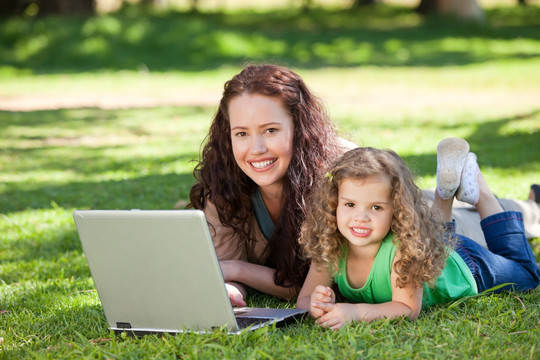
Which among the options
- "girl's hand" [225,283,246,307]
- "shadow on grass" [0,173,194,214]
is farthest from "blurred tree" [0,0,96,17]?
"girl's hand" [225,283,246,307]

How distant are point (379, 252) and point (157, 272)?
0.97 meters

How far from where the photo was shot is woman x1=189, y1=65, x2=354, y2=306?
3490 mm

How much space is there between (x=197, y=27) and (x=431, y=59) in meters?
5.35

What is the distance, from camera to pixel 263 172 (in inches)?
138

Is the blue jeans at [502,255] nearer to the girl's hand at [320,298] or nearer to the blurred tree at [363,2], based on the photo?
the girl's hand at [320,298]

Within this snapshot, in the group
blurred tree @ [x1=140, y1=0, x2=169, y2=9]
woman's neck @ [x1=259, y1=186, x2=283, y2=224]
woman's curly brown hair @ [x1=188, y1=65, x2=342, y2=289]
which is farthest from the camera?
blurred tree @ [x1=140, y1=0, x2=169, y2=9]

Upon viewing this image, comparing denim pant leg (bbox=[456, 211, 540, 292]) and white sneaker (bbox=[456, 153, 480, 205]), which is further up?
white sneaker (bbox=[456, 153, 480, 205])

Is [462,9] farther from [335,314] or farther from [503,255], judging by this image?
[335,314]

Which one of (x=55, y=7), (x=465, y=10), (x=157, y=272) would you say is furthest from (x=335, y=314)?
(x=465, y=10)

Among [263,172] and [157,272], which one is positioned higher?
[263,172]

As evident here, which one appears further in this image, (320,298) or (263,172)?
(263,172)

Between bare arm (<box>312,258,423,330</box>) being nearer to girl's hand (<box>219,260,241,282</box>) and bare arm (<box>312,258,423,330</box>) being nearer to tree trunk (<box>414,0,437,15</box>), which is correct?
girl's hand (<box>219,260,241,282</box>)

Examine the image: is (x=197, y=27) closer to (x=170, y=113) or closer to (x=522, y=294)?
(x=170, y=113)

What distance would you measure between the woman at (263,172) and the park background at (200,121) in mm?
216
